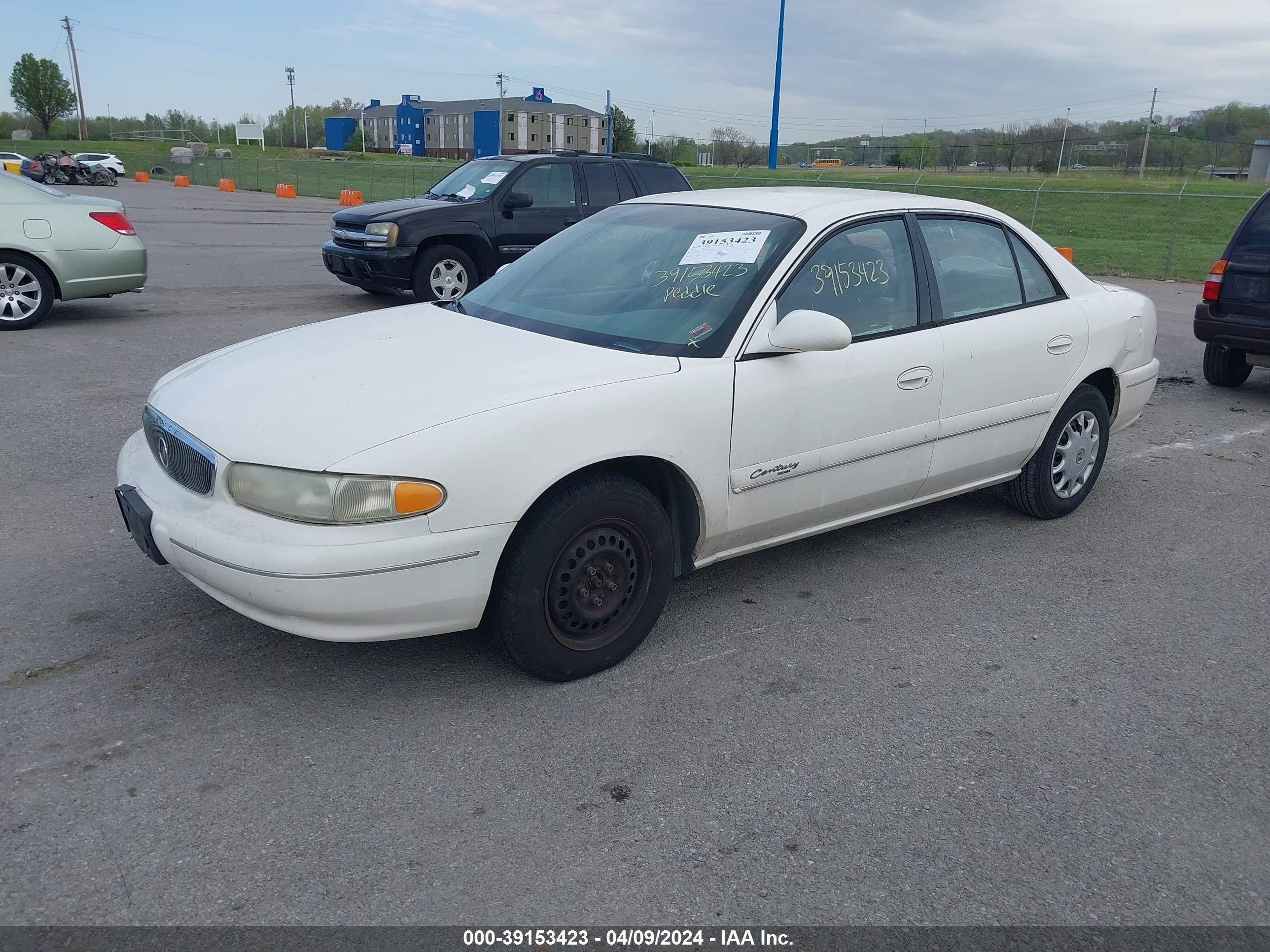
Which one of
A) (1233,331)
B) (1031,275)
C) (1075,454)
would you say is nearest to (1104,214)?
(1233,331)

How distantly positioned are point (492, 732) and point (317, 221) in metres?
26.0

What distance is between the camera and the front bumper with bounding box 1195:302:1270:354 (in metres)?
8.19

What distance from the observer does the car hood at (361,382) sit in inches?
126

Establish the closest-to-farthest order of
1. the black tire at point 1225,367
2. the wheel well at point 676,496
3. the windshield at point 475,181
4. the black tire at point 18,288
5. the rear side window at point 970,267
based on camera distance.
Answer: the wheel well at point 676,496 < the rear side window at point 970,267 < the black tire at point 1225,367 < the black tire at point 18,288 < the windshield at point 475,181

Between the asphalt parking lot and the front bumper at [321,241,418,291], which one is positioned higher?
the front bumper at [321,241,418,291]

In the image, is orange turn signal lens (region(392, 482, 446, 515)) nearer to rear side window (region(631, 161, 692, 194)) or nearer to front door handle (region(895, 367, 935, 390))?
front door handle (region(895, 367, 935, 390))

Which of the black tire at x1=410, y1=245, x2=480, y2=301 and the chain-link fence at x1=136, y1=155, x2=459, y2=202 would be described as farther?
the chain-link fence at x1=136, y1=155, x2=459, y2=202

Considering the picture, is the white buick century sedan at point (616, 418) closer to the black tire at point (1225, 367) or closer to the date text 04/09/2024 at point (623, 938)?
the date text 04/09/2024 at point (623, 938)

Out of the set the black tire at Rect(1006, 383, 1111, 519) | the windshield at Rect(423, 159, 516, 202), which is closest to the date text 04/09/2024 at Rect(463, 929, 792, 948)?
the black tire at Rect(1006, 383, 1111, 519)

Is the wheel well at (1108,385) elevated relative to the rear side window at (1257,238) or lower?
lower

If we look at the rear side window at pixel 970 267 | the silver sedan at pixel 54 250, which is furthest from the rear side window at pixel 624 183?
the rear side window at pixel 970 267

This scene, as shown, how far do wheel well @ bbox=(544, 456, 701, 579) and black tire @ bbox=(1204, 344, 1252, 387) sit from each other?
6.95 metres

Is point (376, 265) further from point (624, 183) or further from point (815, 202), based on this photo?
point (815, 202)

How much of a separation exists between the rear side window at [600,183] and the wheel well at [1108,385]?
7248mm
